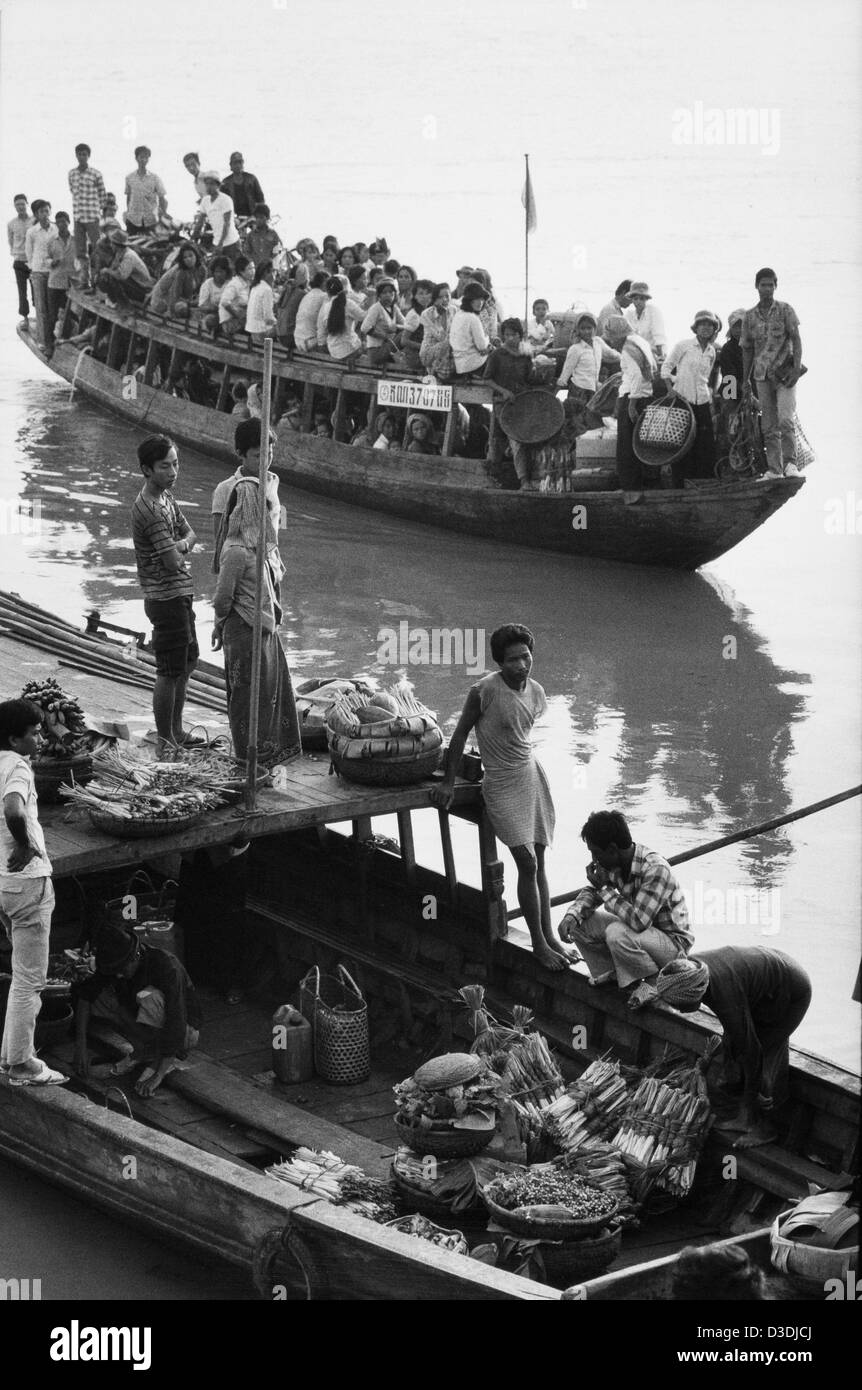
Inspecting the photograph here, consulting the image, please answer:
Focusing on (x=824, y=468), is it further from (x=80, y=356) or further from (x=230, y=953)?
(x=230, y=953)

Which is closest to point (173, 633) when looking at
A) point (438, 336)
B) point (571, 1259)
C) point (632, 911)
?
point (632, 911)

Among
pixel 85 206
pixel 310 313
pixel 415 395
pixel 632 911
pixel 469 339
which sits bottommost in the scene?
pixel 632 911

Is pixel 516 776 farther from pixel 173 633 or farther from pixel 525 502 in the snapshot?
pixel 525 502

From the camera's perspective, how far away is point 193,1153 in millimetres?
6266

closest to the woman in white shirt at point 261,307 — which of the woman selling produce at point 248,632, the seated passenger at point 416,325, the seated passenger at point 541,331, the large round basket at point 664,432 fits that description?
the seated passenger at point 416,325

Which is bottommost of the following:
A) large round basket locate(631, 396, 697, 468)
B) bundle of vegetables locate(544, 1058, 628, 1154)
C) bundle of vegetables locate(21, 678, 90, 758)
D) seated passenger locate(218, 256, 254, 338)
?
bundle of vegetables locate(544, 1058, 628, 1154)

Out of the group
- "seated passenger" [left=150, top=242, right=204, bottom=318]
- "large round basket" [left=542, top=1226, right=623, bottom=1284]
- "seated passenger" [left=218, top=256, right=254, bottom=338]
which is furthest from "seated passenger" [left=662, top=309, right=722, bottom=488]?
"large round basket" [left=542, top=1226, right=623, bottom=1284]

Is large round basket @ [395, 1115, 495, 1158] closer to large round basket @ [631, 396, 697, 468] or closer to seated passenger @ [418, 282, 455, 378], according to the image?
large round basket @ [631, 396, 697, 468]

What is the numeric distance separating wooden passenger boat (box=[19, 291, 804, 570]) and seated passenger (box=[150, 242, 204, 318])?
17cm

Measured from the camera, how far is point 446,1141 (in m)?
6.41

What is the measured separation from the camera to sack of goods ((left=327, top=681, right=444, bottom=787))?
23.9 ft

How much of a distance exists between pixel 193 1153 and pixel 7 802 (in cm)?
123

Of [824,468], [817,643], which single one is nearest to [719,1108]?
[817,643]

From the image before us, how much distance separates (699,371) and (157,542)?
7632 millimetres
